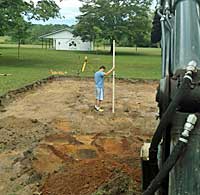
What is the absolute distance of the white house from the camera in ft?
229

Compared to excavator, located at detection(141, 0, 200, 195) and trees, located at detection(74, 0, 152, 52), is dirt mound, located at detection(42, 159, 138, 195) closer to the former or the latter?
excavator, located at detection(141, 0, 200, 195)

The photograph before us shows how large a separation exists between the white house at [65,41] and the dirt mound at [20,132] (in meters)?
56.2

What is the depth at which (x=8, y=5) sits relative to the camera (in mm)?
30266

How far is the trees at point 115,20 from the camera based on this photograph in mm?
52941

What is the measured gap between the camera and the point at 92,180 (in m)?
6.07

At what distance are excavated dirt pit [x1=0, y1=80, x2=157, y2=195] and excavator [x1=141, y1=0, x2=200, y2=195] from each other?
3310 mm

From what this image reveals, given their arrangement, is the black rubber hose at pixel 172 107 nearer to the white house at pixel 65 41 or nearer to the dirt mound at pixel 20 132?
the dirt mound at pixel 20 132

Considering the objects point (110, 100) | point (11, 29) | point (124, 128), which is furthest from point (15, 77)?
point (124, 128)

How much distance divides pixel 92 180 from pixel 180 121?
4.21 meters

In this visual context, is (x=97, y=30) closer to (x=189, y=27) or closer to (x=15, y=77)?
(x=15, y=77)

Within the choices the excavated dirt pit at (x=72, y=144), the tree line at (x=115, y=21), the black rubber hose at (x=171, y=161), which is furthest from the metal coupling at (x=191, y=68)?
the tree line at (x=115, y=21)

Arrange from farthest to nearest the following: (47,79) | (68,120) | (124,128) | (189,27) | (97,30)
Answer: (97,30), (47,79), (68,120), (124,128), (189,27)

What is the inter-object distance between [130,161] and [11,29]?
25504 mm

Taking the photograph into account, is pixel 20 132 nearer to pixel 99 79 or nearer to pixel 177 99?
pixel 99 79
